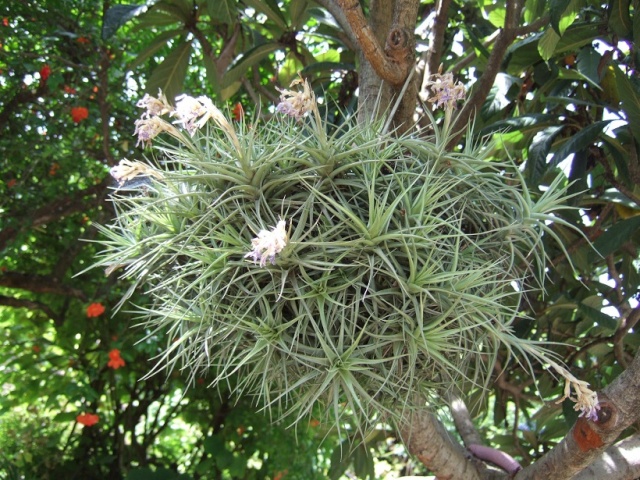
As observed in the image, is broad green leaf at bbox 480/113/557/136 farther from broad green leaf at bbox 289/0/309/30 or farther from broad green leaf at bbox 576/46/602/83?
broad green leaf at bbox 289/0/309/30

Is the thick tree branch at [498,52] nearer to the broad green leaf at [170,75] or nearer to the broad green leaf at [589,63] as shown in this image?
the broad green leaf at [589,63]

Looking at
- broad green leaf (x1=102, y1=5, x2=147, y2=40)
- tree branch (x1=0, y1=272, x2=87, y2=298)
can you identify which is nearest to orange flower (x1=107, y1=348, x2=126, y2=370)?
tree branch (x1=0, y1=272, x2=87, y2=298)

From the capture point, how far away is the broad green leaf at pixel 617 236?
1.08m

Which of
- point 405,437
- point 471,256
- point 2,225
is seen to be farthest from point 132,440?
point 471,256

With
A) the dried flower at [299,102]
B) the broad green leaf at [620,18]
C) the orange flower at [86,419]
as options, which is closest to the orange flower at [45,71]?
the orange flower at [86,419]

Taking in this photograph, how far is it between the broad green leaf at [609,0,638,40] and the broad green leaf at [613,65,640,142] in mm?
169

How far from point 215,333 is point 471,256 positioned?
293 millimetres

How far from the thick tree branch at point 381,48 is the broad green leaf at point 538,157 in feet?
1.02

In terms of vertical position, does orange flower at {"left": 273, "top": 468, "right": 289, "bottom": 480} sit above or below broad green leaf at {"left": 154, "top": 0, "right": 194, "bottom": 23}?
below

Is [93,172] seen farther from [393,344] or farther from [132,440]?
[393,344]

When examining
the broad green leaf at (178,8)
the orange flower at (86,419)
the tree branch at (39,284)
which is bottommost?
the orange flower at (86,419)

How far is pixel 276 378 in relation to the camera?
28.4 inches

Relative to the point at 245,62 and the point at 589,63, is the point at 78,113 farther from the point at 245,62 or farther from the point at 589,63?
the point at 589,63

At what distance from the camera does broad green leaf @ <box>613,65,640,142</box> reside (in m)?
0.99
